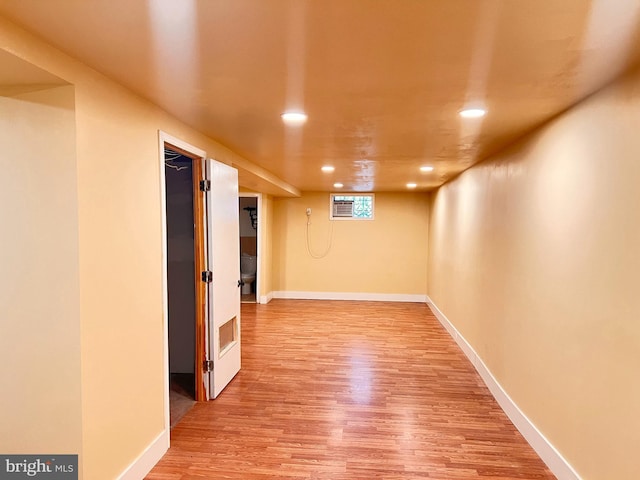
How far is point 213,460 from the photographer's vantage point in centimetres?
238

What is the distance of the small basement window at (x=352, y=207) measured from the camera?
752cm

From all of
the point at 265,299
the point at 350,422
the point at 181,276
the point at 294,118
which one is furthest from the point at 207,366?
the point at 265,299

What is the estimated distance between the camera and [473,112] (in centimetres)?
227

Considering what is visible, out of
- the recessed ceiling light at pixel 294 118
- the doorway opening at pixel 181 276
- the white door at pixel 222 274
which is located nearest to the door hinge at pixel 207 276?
the white door at pixel 222 274

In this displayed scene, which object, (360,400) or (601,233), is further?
(360,400)

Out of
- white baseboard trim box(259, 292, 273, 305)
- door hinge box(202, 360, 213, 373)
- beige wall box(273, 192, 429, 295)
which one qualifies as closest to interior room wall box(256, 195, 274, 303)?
white baseboard trim box(259, 292, 273, 305)

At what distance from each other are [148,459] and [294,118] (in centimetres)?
227

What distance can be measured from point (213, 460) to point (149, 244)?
1.41 metres

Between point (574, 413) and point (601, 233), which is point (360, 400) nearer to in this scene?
point (574, 413)

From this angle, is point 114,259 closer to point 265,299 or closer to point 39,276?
point 39,276

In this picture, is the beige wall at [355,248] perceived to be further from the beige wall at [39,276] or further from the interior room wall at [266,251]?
the beige wall at [39,276]

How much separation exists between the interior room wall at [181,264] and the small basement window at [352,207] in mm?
4235

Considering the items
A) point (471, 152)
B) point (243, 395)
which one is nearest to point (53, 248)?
point (243, 395)

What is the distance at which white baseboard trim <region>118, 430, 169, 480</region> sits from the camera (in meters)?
2.08
